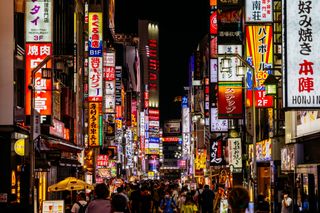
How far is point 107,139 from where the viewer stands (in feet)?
228

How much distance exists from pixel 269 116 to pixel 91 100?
15995mm

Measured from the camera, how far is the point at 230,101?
1416 inches

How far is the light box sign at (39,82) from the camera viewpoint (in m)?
30.5

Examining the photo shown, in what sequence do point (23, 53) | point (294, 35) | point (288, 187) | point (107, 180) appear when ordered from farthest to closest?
point (107, 180) → point (288, 187) → point (23, 53) → point (294, 35)

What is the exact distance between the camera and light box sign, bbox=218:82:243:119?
35.8m

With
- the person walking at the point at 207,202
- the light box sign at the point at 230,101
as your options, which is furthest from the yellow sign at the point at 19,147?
the light box sign at the point at 230,101

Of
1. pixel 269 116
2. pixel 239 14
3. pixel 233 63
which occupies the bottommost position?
pixel 269 116

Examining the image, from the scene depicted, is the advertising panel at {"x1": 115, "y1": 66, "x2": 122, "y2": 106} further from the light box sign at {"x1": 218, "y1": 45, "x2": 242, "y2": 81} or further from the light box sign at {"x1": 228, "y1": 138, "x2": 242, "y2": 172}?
the light box sign at {"x1": 228, "y1": 138, "x2": 242, "y2": 172}

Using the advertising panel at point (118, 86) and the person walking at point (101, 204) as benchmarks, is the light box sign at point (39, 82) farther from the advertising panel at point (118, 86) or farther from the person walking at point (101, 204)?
the advertising panel at point (118, 86)

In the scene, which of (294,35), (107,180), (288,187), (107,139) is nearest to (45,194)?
(288,187)

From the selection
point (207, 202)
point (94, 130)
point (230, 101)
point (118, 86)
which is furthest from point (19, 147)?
point (118, 86)

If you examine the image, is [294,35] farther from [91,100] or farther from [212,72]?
[91,100]

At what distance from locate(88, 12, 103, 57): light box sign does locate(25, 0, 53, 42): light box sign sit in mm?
20019

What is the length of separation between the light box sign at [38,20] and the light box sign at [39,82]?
347 millimetres
